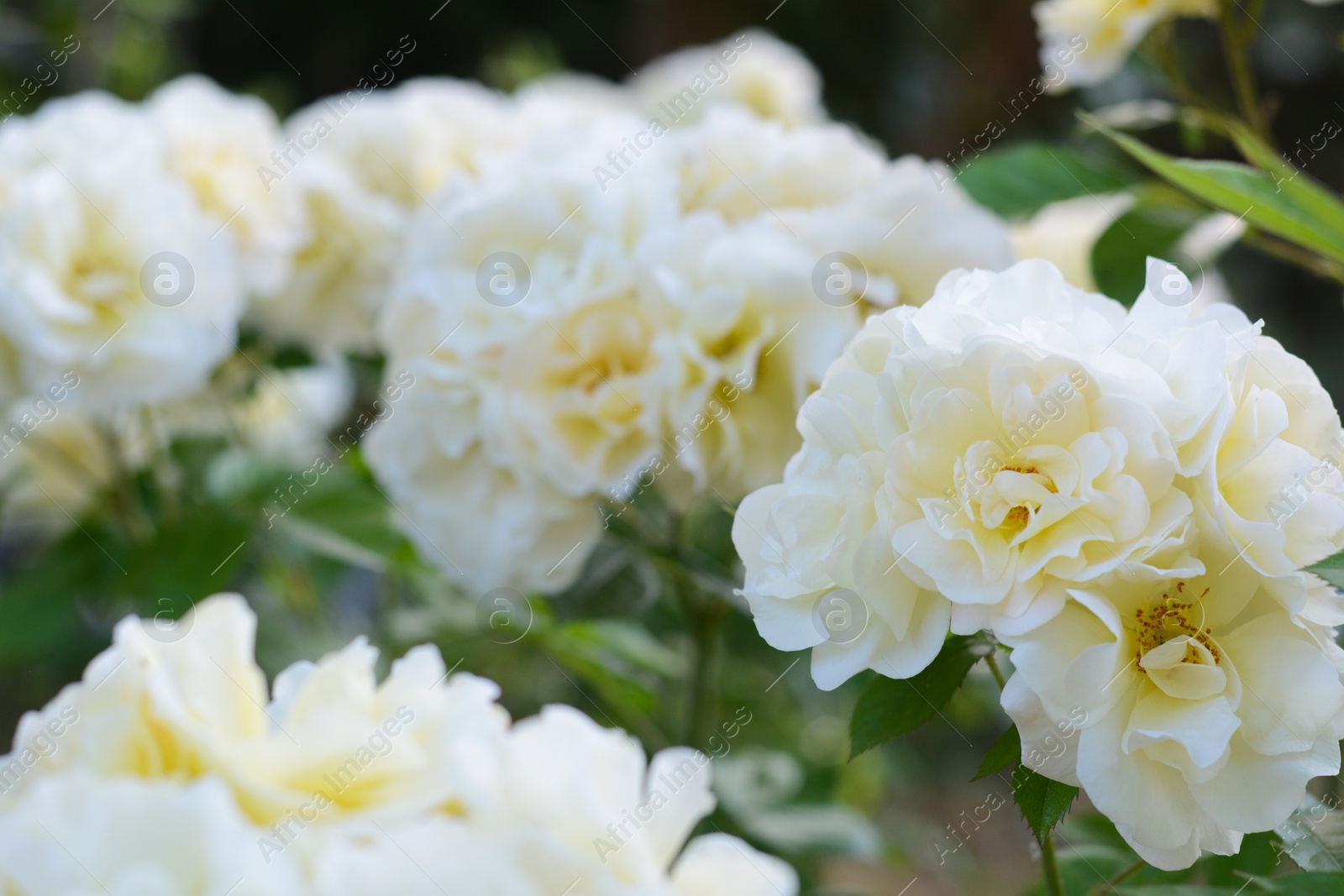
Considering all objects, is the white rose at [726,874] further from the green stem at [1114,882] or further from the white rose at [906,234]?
the white rose at [906,234]

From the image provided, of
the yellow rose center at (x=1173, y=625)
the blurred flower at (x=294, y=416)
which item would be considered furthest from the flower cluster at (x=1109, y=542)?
the blurred flower at (x=294, y=416)

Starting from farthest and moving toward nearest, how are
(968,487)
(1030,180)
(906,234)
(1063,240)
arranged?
(1063,240) < (1030,180) < (906,234) < (968,487)

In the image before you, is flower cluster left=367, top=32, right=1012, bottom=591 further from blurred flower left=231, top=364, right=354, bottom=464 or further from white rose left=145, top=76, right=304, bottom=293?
blurred flower left=231, top=364, right=354, bottom=464

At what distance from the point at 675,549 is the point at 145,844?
15.4 inches

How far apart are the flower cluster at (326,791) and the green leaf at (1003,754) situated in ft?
0.28

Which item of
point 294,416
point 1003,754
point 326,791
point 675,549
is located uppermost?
point 326,791

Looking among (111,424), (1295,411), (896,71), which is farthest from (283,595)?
(896,71)

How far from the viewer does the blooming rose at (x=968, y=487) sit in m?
0.30

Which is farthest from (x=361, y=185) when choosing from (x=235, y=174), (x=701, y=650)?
(x=701, y=650)

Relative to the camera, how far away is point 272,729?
0.99 feet

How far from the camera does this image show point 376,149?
2.77 feet

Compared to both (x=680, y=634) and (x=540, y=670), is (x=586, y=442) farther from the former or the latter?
(x=540, y=670)

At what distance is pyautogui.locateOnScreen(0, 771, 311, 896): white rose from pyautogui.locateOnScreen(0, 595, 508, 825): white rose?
0.03 metres

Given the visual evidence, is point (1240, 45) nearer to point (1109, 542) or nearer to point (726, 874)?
point (1109, 542)
